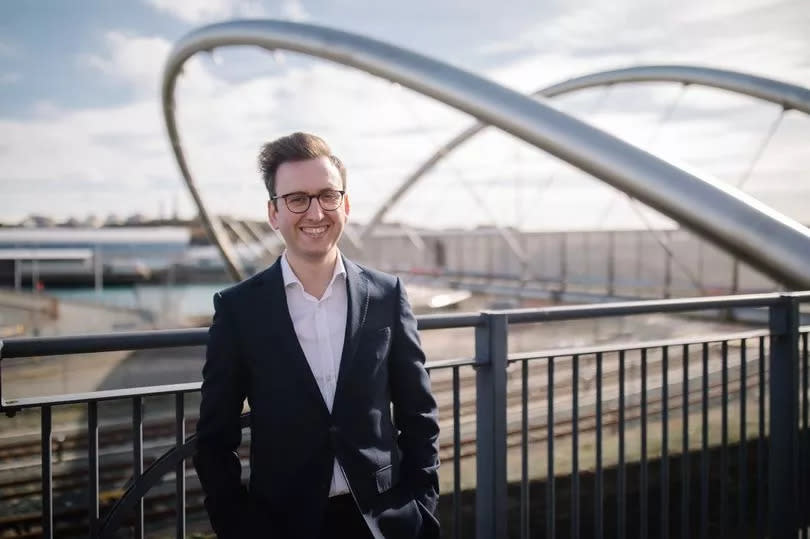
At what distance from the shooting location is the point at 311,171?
6.32ft

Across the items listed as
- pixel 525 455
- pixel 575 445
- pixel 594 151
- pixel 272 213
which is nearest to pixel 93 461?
pixel 272 213

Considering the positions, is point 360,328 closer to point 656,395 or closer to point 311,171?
point 311,171

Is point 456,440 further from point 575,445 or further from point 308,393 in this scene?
point 308,393

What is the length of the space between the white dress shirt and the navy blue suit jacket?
47mm

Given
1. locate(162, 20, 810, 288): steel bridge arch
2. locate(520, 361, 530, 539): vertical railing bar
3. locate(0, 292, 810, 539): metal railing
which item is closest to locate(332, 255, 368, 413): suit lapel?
locate(0, 292, 810, 539): metal railing

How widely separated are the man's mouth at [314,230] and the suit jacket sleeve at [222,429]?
311mm

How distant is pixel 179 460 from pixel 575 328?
2054 centimetres

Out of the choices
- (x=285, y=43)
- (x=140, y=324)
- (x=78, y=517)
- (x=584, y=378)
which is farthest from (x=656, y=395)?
(x=140, y=324)

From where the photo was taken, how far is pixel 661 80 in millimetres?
23547

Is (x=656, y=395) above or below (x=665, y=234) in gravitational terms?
below

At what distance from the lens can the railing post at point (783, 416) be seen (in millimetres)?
3391

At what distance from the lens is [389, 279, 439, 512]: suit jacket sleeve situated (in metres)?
2.01

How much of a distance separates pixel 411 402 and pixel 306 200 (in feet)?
2.31

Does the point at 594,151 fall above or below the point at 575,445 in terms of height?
above
